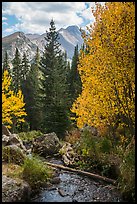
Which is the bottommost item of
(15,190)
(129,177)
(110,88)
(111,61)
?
(15,190)

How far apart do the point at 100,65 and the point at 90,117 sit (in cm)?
295

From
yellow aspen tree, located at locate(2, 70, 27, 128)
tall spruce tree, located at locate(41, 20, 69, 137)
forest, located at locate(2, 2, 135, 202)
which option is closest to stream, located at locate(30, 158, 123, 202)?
forest, located at locate(2, 2, 135, 202)

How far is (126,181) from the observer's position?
7141mm

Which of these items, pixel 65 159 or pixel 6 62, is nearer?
pixel 65 159

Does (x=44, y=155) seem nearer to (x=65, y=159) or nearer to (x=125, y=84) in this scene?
(x=65, y=159)

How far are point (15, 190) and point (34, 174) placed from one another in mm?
1336

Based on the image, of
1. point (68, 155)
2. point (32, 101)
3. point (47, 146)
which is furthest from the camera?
point (32, 101)

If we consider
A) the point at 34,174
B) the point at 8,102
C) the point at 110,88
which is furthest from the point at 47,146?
the point at 110,88

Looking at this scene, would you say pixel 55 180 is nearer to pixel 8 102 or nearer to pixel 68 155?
pixel 68 155

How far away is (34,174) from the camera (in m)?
8.27

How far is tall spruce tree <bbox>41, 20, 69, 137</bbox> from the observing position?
1969 centimetres

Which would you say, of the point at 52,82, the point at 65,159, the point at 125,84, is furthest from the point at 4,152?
the point at 52,82

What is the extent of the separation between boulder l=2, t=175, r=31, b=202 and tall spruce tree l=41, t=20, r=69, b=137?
1208 cm

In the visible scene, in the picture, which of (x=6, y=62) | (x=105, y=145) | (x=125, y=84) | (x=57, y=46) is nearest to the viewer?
(x=125, y=84)
